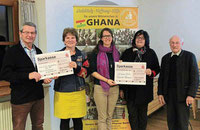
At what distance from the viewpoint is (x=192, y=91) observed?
2.11 meters

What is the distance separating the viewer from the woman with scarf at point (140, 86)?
2350 mm

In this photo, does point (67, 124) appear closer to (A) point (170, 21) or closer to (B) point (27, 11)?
(B) point (27, 11)

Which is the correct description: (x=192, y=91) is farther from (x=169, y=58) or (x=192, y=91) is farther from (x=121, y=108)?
(x=121, y=108)

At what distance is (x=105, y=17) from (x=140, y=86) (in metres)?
1.21

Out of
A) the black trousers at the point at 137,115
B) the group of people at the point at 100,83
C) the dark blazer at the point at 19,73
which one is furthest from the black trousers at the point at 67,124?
the black trousers at the point at 137,115

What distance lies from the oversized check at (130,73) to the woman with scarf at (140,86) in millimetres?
96

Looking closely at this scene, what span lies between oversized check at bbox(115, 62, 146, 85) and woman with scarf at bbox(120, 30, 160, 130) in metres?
0.10

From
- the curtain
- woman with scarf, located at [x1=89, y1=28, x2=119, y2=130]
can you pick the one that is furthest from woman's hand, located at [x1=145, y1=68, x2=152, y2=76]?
the curtain

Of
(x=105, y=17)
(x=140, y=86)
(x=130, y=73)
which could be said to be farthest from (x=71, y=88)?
(x=105, y=17)

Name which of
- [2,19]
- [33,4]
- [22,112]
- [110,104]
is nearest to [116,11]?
[33,4]

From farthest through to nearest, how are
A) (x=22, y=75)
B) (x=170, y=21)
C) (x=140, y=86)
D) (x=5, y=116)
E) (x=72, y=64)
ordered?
(x=170, y=21), (x=140, y=86), (x=5, y=116), (x=72, y=64), (x=22, y=75)

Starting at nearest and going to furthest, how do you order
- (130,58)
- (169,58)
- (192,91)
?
(192,91), (169,58), (130,58)

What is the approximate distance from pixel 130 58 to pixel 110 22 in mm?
710

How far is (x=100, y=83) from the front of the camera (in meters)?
2.34
